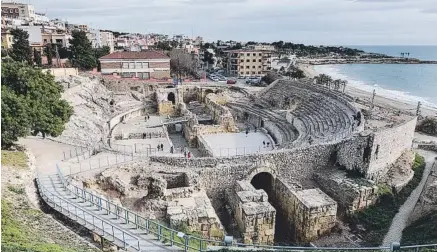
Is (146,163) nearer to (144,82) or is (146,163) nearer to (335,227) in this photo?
(335,227)

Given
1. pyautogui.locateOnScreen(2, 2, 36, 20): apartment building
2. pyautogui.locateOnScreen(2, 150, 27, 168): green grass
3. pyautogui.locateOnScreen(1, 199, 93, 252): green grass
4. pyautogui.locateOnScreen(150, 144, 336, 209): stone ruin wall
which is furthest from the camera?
pyautogui.locateOnScreen(2, 2, 36, 20): apartment building

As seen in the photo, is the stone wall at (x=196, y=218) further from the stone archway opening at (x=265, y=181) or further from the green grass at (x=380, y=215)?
the green grass at (x=380, y=215)

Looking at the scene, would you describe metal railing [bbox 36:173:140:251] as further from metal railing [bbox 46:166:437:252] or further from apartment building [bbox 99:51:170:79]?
apartment building [bbox 99:51:170:79]

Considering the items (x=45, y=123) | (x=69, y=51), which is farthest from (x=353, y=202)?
(x=69, y=51)

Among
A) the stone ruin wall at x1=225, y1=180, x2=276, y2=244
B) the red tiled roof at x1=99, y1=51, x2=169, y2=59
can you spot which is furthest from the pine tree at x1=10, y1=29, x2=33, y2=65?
the stone ruin wall at x1=225, y1=180, x2=276, y2=244

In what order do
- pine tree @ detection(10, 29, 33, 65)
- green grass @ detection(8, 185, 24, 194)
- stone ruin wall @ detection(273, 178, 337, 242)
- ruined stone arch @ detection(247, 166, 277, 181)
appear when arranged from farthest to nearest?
pine tree @ detection(10, 29, 33, 65)
ruined stone arch @ detection(247, 166, 277, 181)
stone ruin wall @ detection(273, 178, 337, 242)
green grass @ detection(8, 185, 24, 194)

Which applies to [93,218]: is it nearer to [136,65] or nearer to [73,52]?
[136,65]
